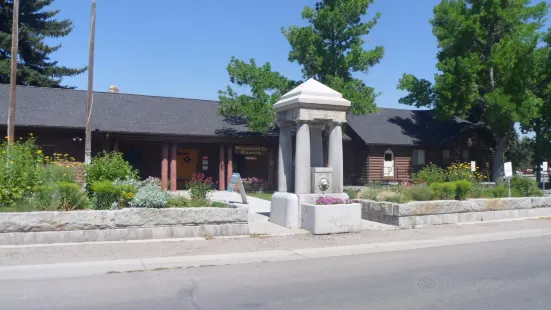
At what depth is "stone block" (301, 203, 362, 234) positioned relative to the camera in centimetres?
1124

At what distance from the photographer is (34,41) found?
35.1 metres

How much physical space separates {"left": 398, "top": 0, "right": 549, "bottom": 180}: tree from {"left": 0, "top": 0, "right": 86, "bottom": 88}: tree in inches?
1111

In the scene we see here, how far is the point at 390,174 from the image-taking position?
2900 centimetres

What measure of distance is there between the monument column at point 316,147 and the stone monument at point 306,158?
0.39 meters

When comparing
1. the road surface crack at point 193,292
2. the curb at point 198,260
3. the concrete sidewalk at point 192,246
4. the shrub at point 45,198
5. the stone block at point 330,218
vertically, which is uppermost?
the shrub at point 45,198

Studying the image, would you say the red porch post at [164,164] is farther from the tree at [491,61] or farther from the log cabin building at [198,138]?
the tree at [491,61]

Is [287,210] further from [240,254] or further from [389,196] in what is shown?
[389,196]

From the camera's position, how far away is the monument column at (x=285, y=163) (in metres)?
12.9

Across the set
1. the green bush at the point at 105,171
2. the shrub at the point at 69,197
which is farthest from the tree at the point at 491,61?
the shrub at the point at 69,197

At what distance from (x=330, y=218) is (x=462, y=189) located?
16.9 ft

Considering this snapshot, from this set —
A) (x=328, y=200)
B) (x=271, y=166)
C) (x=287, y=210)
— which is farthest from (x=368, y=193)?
(x=271, y=166)

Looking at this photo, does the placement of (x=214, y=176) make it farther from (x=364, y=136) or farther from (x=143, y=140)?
(x=364, y=136)

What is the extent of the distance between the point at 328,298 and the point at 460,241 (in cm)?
635

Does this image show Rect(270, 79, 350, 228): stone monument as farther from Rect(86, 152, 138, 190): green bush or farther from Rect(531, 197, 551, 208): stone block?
Rect(531, 197, 551, 208): stone block
